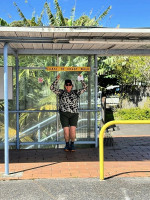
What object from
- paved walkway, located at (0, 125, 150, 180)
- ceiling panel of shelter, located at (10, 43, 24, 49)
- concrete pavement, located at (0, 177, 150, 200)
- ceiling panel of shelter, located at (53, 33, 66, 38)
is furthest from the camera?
ceiling panel of shelter, located at (10, 43, 24, 49)

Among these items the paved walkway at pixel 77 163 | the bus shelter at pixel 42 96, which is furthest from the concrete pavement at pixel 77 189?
the bus shelter at pixel 42 96

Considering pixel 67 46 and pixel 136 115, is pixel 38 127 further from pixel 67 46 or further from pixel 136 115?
pixel 136 115

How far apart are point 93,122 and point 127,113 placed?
8702 mm

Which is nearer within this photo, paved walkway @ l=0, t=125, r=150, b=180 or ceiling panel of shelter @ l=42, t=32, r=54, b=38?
ceiling panel of shelter @ l=42, t=32, r=54, b=38

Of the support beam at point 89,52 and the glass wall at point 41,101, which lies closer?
the support beam at point 89,52

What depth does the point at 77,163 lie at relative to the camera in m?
6.69

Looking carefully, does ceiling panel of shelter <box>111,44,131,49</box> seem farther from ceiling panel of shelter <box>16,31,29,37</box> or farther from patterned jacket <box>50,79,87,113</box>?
ceiling panel of shelter <box>16,31,29,37</box>

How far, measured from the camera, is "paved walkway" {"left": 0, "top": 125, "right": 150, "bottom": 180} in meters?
5.90

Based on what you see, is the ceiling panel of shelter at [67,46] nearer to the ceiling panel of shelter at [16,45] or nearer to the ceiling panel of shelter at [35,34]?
Answer: the ceiling panel of shelter at [16,45]

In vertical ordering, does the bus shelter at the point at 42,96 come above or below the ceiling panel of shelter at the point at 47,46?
below

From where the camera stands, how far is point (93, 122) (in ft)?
27.2

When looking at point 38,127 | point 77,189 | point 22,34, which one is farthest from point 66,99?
point 77,189

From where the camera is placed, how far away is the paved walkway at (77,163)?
5.90m

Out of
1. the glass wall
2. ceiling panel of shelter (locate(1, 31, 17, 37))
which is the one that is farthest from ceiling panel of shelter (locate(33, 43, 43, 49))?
ceiling panel of shelter (locate(1, 31, 17, 37))
